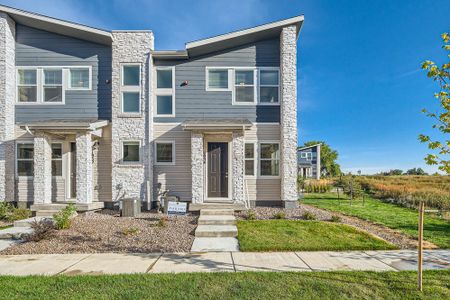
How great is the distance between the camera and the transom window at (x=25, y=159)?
10617mm

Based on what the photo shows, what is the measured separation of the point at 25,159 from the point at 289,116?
37.6ft

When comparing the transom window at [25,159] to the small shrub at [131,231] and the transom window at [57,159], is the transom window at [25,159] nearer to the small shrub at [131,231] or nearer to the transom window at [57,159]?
the transom window at [57,159]

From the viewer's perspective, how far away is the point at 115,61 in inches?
412

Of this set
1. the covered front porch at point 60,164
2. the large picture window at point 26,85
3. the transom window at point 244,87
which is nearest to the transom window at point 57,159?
the covered front porch at point 60,164

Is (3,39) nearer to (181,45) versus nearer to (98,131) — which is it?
(98,131)

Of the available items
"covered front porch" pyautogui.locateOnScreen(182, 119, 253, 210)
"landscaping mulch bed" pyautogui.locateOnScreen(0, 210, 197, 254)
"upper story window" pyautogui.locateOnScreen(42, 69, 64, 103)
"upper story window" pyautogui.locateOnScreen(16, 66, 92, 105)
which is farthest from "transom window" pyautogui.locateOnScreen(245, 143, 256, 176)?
"upper story window" pyautogui.locateOnScreen(42, 69, 64, 103)

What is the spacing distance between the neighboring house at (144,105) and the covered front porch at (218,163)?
61 mm

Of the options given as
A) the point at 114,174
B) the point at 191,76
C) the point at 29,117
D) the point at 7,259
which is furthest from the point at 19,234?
the point at 191,76

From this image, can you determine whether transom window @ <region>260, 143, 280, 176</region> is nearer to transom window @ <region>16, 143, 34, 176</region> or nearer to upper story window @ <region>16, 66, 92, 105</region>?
upper story window @ <region>16, 66, 92, 105</region>

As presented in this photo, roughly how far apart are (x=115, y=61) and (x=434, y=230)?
43.0ft

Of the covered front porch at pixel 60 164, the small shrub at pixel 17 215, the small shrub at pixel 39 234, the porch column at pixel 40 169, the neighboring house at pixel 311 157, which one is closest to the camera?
the small shrub at pixel 39 234

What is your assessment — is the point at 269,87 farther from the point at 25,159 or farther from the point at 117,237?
the point at 25,159

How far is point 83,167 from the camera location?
962 cm

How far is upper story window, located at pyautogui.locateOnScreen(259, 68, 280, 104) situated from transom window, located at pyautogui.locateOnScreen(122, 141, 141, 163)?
575 centimetres
